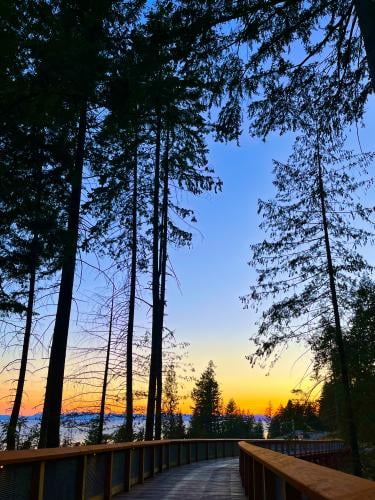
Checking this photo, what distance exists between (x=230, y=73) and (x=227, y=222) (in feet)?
32.8

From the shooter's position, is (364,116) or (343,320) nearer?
(364,116)

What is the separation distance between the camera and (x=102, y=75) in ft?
23.4

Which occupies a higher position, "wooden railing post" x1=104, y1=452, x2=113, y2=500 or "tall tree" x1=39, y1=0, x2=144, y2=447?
"tall tree" x1=39, y1=0, x2=144, y2=447

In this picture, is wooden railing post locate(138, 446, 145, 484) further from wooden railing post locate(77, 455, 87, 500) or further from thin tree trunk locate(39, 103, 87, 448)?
wooden railing post locate(77, 455, 87, 500)

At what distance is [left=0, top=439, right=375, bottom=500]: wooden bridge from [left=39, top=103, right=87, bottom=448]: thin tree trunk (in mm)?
1917

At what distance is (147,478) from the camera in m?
11.9

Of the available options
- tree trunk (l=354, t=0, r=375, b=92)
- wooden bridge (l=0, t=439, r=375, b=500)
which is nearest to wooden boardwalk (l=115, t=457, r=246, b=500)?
wooden bridge (l=0, t=439, r=375, b=500)

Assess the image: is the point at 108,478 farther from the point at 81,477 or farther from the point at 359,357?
the point at 359,357

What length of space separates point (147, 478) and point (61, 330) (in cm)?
442

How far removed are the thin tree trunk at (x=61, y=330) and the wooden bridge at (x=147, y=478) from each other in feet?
6.29

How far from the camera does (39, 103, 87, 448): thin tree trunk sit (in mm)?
10453

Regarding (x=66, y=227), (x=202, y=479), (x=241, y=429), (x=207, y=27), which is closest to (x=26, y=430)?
(x=202, y=479)

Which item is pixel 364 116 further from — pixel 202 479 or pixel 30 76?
pixel 202 479

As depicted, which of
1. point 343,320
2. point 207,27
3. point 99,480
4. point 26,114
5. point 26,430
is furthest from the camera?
point 343,320
